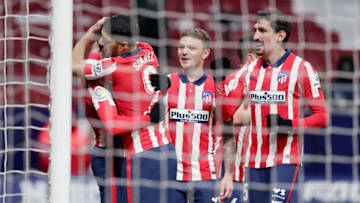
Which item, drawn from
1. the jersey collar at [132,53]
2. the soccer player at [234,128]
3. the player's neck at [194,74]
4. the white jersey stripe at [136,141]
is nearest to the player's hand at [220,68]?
the soccer player at [234,128]

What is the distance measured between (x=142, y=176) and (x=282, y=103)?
90cm

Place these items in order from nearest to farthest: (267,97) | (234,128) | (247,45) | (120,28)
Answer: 1. (120,28)
2. (267,97)
3. (234,128)
4. (247,45)

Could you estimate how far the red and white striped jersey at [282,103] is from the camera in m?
3.54

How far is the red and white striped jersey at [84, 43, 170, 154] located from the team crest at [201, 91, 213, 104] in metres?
0.34

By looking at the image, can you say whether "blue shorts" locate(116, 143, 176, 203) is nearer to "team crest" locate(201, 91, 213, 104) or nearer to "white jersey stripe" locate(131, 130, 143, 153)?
"white jersey stripe" locate(131, 130, 143, 153)

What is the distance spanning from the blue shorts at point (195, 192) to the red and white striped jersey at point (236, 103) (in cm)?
30

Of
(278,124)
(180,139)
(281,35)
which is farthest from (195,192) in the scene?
(281,35)

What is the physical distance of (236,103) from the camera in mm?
3812

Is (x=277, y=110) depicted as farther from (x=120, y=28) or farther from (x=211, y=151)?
(x=120, y=28)

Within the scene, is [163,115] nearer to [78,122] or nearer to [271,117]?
[271,117]

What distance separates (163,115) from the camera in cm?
358

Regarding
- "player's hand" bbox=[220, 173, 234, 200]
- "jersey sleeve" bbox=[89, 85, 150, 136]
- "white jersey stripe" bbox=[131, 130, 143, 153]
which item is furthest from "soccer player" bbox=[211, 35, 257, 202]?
"jersey sleeve" bbox=[89, 85, 150, 136]

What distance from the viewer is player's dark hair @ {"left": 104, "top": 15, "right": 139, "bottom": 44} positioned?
3393 millimetres

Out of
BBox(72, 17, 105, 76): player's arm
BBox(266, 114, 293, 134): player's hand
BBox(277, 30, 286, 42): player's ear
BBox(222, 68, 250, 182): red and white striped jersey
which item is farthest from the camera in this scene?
BBox(222, 68, 250, 182): red and white striped jersey
